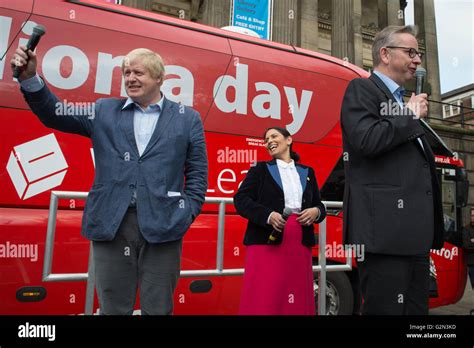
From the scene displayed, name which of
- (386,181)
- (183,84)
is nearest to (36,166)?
(183,84)

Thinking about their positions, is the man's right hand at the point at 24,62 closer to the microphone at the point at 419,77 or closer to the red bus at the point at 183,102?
the red bus at the point at 183,102

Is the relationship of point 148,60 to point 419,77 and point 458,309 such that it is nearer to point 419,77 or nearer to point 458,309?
point 419,77

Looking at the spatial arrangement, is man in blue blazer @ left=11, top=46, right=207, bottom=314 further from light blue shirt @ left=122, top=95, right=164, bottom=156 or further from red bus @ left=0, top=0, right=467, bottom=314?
red bus @ left=0, top=0, right=467, bottom=314

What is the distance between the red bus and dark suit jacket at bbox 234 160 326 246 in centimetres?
109

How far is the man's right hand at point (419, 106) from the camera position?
1.89 metres

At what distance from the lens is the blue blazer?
6.28 feet

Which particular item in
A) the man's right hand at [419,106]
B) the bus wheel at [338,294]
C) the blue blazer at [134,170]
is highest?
the man's right hand at [419,106]

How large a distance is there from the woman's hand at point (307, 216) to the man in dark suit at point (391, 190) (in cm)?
86

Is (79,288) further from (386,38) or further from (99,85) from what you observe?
(386,38)

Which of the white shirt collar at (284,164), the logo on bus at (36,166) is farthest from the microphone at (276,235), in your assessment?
the logo on bus at (36,166)

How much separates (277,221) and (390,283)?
104cm

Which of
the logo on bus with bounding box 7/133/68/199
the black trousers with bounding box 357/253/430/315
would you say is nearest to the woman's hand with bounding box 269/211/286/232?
the black trousers with bounding box 357/253/430/315
